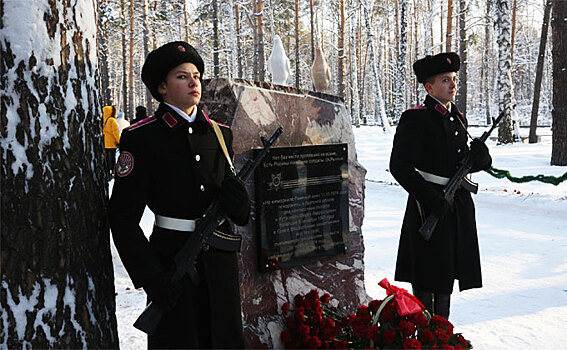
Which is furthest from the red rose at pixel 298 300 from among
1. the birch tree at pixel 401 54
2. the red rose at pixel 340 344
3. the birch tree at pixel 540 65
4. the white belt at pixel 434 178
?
the birch tree at pixel 401 54

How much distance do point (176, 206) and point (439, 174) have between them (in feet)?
6.32

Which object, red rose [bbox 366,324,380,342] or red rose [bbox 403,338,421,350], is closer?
red rose [bbox 403,338,421,350]

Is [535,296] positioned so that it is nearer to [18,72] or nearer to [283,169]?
[283,169]

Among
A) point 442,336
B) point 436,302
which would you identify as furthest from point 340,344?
point 436,302

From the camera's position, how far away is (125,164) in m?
2.09

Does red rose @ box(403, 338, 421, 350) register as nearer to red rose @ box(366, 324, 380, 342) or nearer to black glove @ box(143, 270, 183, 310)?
red rose @ box(366, 324, 380, 342)

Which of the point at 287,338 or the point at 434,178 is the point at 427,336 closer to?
the point at 287,338

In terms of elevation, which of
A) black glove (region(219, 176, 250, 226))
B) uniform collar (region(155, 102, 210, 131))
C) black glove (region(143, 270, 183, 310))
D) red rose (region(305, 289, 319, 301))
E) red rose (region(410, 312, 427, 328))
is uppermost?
uniform collar (region(155, 102, 210, 131))

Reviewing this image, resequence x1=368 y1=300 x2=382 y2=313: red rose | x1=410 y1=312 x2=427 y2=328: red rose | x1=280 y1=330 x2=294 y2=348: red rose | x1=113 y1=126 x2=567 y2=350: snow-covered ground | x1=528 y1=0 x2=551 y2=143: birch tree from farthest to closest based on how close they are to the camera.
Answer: x1=528 y1=0 x2=551 y2=143: birch tree → x1=113 y1=126 x2=567 y2=350: snow-covered ground → x1=280 y1=330 x2=294 y2=348: red rose → x1=368 y1=300 x2=382 y2=313: red rose → x1=410 y1=312 x2=427 y2=328: red rose

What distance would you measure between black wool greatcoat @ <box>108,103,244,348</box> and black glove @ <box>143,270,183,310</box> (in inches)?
1.8

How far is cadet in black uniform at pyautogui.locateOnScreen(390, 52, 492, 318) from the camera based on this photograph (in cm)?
328

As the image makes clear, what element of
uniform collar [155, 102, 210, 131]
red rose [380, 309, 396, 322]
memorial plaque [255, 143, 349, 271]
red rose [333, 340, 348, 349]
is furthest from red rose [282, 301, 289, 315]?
uniform collar [155, 102, 210, 131]

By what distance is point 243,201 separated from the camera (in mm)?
2232

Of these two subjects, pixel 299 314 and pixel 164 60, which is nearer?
pixel 164 60
